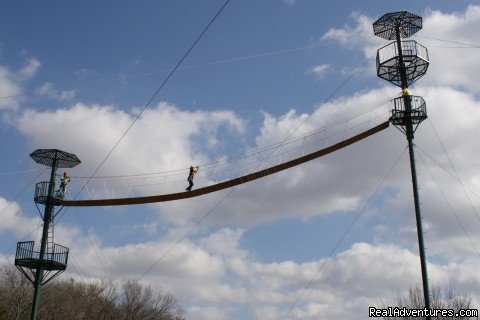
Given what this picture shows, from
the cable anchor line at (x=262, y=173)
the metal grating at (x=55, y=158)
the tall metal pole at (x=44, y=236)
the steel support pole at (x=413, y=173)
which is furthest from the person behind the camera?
the metal grating at (x=55, y=158)

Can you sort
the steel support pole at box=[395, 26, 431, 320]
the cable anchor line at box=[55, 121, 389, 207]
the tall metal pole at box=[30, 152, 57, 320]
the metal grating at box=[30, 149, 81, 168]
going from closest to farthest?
1. the steel support pole at box=[395, 26, 431, 320]
2. the cable anchor line at box=[55, 121, 389, 207]
3. the tall metal pole at box=[30, 152, 57, 320]
4. the metal grating at box=[30, 149, 81, 168]

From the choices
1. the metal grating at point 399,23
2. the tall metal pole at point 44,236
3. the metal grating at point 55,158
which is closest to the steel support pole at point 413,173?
the metal grating at point 399,23

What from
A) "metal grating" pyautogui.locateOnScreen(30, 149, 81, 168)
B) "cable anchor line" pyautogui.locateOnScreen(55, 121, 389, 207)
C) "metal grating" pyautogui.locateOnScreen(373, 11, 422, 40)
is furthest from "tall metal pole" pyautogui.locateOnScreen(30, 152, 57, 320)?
"metal grating" pyautogui.locateOnScreen(373, 11, 422, 40)

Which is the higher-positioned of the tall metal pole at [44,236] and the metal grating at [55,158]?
the metal grating at [55,158]

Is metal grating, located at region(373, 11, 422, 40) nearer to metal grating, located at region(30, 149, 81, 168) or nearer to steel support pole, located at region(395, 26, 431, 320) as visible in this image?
steel support pole, located at region(395, 26, 431, 320)

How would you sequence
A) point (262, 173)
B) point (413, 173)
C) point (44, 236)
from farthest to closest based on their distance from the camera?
1. point (44, 236)
2. point (262, 173)
3. point (413, 173)

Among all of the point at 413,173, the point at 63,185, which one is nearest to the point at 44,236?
the point at 63,185

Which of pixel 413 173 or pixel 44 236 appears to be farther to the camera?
pixel 44 236

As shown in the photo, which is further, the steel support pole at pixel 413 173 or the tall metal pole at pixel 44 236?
the tall metal pole at pixel 44 236

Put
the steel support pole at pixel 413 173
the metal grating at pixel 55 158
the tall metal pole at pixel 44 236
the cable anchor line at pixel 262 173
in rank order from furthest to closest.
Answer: the metal grating at pixel 55 158 < the tall metal pole at pixel 44 236 < the cable anchor line at pixel 262 173 < the steel support pole at pixel 413 173

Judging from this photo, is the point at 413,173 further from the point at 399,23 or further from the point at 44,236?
the point at 44,236

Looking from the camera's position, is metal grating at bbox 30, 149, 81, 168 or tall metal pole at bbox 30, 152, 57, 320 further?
metal grating at bbox 30, 149, 81, 168

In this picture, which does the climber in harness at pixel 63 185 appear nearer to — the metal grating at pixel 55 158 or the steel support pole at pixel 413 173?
the metal grating at pixel 55 158

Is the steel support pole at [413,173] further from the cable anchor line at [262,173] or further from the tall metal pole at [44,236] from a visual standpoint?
the tall metal pole at [44,236]
